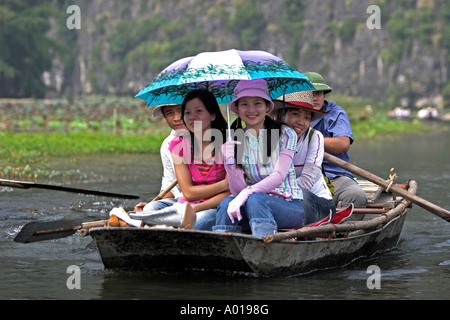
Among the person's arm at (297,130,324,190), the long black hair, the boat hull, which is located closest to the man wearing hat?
the long black hair

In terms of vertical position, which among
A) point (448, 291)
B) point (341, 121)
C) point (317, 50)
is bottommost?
point (448, 291)

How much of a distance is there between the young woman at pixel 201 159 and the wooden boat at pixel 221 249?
0.21 meters

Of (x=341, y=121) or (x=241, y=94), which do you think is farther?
(x=341, y=121)

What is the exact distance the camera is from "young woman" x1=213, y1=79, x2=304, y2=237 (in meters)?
6.03

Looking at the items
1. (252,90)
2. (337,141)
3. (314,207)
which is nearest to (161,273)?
(314,207)

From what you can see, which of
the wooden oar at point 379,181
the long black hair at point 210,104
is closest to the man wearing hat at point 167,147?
the long black hair at point 210,104

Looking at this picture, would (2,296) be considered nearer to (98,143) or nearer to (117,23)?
(98,143)

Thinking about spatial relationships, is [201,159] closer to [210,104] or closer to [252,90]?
[210,104]

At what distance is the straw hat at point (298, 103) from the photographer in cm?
667

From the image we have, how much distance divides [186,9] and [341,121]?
6404 cm

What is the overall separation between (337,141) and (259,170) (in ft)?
5.78

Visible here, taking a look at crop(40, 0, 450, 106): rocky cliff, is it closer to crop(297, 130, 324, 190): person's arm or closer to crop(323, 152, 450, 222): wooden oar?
crop(323, 152, 450, 222): wooden oar

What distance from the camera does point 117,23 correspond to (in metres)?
73.3

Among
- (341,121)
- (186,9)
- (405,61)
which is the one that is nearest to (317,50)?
(405,61)
